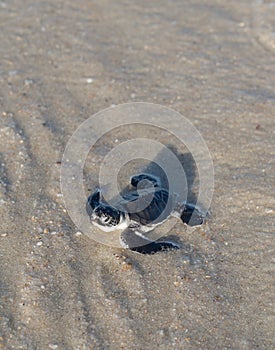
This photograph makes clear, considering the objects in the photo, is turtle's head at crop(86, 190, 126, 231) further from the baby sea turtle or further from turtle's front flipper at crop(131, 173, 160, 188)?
turtle's front flipper at crop(131, 173, 160, 188)

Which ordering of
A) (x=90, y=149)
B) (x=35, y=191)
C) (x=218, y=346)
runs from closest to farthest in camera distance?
1. (x=218, y=346)
2. (x=35, y=191)
3. (x=90, y=149)

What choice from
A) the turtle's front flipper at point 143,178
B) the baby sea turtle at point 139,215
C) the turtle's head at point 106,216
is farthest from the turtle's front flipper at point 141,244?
the turtle's front flipper at point 143,178

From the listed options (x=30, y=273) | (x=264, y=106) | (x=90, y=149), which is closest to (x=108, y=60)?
(x=90, y=149)

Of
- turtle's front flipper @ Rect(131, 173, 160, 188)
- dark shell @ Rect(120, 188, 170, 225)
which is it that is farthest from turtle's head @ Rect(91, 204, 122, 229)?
turtle's front flipper @ Rect(131, 173, 160, 188)

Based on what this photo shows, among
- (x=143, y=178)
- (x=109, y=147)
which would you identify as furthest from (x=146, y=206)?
(x=109, y=147)

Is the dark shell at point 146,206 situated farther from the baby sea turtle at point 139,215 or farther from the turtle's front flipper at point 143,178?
the turtle's front flipper at point 143,178

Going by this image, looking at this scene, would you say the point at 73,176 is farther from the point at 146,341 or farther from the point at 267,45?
the point at 267,45

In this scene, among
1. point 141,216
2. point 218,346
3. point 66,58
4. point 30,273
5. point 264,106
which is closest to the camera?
point 218,346

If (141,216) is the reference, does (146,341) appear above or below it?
below
